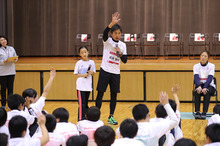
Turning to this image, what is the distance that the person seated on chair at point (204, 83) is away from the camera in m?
6.30

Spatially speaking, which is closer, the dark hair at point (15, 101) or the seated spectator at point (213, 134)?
the seated spectator at point (213, 134)

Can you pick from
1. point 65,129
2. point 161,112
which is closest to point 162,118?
point 161,112

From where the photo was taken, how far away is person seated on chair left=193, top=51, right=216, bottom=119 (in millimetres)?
6301

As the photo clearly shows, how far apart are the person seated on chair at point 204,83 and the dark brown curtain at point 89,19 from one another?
20.4 ft

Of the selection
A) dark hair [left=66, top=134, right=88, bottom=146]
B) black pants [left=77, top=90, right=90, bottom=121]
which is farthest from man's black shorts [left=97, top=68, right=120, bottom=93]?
dark hair [left=66, top=134, right=88, bottom=146]

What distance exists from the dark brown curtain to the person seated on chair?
20.4 feet

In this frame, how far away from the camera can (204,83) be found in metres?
6.45

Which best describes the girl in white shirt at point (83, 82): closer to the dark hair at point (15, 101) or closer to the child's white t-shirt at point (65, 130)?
the dark hair at point (15, 101)

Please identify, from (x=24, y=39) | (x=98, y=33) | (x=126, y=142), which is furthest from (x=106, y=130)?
(x=24, y=39)

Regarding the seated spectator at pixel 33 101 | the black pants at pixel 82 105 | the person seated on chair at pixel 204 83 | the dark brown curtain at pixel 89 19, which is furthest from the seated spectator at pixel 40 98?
the dark brown curtain at pixel 89 19

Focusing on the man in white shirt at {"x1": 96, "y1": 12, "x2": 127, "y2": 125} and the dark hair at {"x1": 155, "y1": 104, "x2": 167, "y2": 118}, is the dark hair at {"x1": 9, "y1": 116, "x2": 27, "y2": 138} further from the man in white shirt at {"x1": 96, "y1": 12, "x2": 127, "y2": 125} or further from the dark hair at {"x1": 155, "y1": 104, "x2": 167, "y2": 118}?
the man in white shirt at {"x1": 96, "y1": 12, "x2": 127, "y2": 125}

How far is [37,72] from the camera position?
8.44m

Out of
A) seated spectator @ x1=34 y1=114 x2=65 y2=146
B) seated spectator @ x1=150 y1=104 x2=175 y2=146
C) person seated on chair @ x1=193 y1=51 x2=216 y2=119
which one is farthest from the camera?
person seated on chair @ x1=193 y1=51 x2=216 y2=119

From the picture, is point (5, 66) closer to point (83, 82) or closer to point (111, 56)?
point (83, 82)
